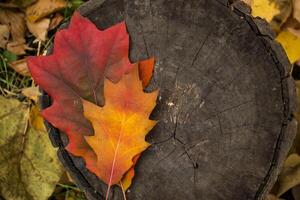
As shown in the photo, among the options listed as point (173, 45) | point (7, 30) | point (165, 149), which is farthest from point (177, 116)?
point (7, 30)

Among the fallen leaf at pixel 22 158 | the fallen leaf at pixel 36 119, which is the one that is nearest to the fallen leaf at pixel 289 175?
the fallen leaf at pixel 22 158

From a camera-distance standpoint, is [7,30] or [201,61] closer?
[201,61]

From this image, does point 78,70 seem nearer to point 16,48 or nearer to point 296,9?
point 16,48

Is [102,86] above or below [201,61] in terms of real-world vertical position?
below

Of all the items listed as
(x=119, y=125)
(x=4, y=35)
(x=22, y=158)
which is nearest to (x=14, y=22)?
(x=4, y=35)

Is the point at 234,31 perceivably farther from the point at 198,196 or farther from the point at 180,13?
the point at 198,196

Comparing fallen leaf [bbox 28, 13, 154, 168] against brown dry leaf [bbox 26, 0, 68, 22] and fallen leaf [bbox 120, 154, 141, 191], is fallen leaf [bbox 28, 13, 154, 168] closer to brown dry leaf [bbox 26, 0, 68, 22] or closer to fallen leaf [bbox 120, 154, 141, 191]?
fallen leaf [bbox 120, 154, 141, 191]

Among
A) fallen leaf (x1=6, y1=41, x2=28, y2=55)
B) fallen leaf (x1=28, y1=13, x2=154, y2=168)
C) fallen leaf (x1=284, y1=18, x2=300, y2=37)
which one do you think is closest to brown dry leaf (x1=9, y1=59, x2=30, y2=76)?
fallen leaf (x1=6, y1=41, x2=28, y2=55)
